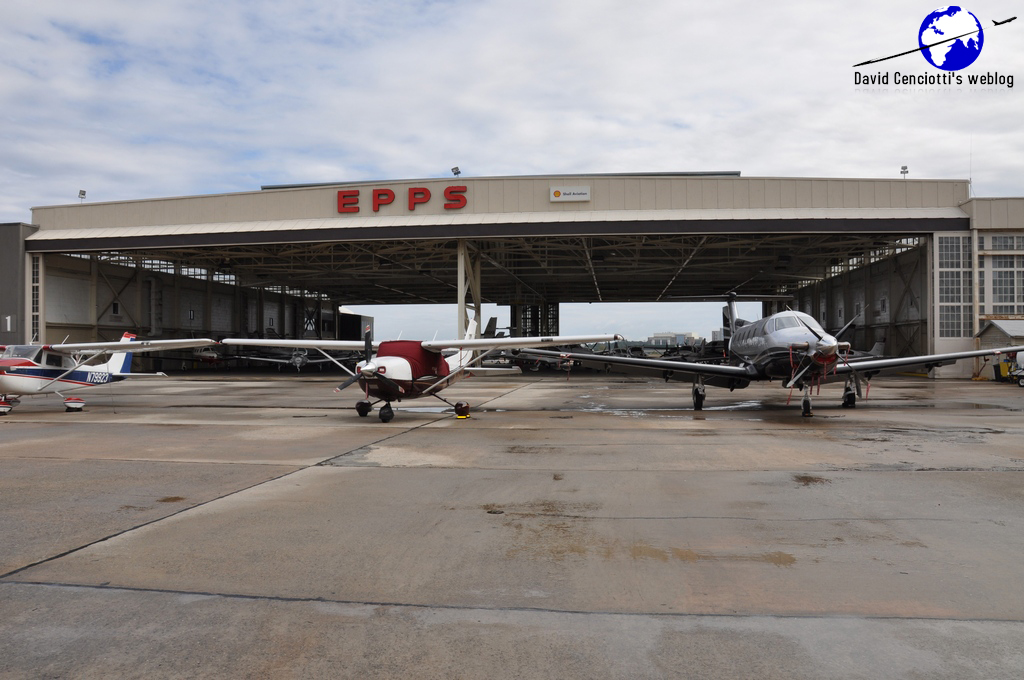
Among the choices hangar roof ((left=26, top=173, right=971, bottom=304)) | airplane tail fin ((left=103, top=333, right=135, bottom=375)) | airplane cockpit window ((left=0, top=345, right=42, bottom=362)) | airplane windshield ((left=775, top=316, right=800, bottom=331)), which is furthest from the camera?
hangar roof ((left=26, top=173, right=971, bottom=304))

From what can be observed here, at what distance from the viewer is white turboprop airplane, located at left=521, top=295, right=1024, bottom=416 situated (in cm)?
1515

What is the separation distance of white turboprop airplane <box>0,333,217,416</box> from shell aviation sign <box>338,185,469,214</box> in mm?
16423

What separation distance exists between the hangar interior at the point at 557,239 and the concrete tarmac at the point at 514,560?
2195cm

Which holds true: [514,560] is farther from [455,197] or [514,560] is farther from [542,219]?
[455,197]

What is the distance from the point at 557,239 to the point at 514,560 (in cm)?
3445

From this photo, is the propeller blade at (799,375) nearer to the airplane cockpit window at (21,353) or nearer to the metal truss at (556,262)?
the metal truss at (556,262)

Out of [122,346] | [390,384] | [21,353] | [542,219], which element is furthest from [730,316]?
[21,353]

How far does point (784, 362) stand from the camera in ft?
51.2

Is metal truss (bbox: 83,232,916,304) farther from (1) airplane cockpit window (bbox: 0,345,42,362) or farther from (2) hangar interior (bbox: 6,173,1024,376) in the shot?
(1) airplane cockpit window (bbox: 0,345,42,362)

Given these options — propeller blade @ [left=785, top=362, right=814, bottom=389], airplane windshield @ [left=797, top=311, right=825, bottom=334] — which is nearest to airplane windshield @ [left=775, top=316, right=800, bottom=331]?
airplane windshield @ [left=797, top=311, right=825, bottom=334]

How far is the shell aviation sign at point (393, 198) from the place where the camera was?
1277 inches

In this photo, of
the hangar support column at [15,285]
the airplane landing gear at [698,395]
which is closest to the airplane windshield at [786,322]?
the airplane landing gear at [698,395]

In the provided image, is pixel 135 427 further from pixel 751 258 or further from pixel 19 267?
pixel 751 258

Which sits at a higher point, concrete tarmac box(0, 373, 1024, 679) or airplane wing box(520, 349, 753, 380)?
airplane wing box(520, 349, 753, 380)
